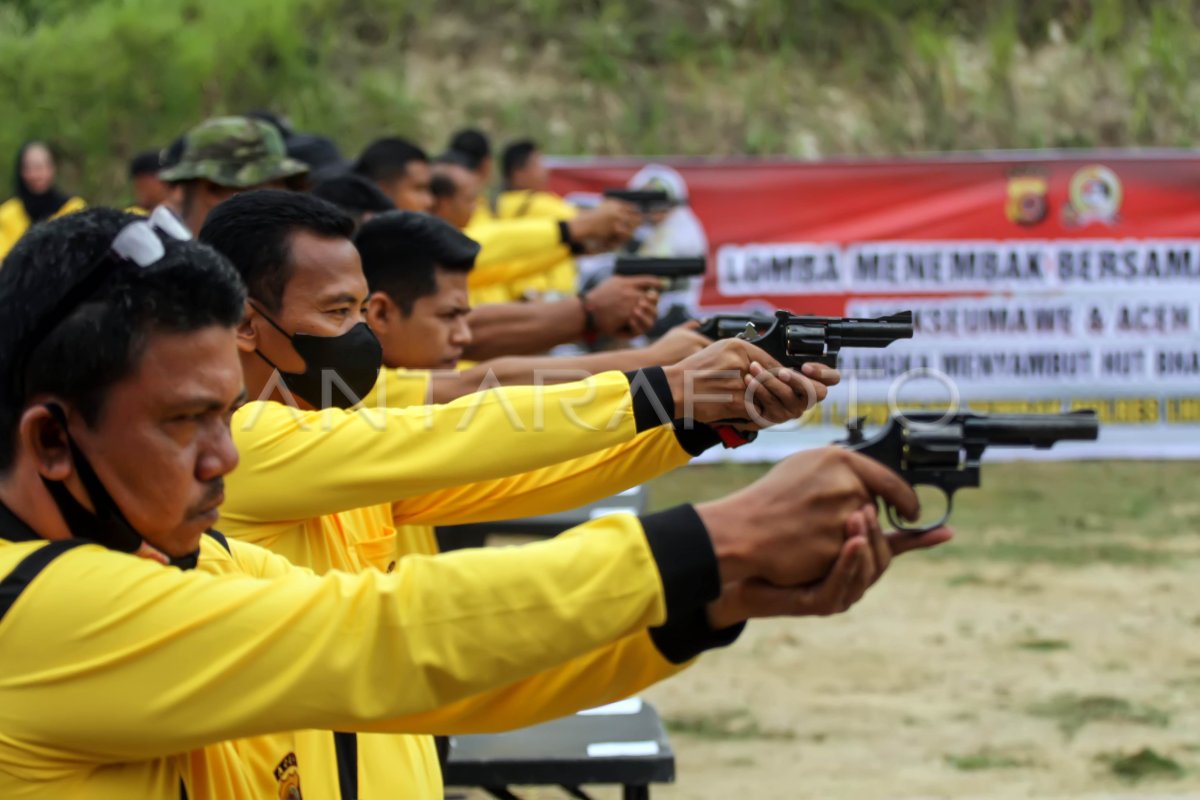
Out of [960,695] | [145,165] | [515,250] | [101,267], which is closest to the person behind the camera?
[101,267]

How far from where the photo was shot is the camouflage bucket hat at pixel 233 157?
552 cm

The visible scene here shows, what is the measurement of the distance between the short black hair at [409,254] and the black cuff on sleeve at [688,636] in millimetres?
2480

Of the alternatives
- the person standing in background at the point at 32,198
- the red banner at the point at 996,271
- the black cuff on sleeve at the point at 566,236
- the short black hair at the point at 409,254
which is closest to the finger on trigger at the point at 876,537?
the short black hair at the point at 409,254

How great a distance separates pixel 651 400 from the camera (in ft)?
9.49

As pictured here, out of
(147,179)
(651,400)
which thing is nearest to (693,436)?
(651,400)

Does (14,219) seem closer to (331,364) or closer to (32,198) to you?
(32,198)

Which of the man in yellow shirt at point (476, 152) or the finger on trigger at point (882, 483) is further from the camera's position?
the man in yellow shirt at point (476, 152)

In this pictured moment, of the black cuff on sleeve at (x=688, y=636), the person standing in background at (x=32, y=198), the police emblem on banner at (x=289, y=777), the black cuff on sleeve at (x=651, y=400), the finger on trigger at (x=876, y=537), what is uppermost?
the finger on trigger at (x=876, y=537)

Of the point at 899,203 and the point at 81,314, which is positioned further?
the point at 899,203

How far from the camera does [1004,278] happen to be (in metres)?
10.9

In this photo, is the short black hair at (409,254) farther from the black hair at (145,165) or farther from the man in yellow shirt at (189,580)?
the black hair at (145,165)

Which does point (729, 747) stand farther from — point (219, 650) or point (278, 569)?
point (219, 650)

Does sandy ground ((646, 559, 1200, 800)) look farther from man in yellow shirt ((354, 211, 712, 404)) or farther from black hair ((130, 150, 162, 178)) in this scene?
black hair ((130, 150, 162, 178))

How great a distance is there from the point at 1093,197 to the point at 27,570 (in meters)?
10.3
